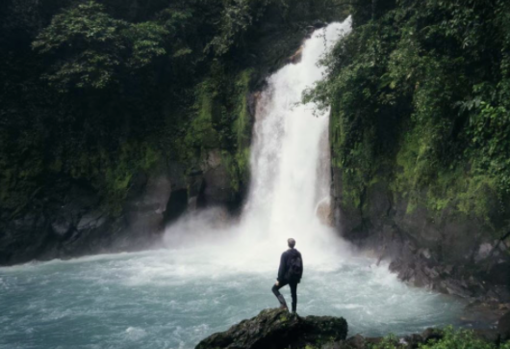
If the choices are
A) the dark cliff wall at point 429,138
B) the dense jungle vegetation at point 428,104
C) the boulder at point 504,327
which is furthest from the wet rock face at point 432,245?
the boulder at point 504,327

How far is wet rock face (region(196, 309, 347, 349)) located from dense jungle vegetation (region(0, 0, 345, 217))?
38.8ft

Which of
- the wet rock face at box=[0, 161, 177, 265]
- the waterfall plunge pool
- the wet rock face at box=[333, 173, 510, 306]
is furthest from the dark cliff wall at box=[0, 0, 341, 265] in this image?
the wet rock face at box=[333, 173, 510, 306]

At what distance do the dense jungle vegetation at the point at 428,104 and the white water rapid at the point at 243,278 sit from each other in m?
2.08

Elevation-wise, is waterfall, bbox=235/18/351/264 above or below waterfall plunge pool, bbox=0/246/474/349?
above

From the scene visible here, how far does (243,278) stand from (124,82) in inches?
432

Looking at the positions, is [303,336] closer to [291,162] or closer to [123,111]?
[291,162]

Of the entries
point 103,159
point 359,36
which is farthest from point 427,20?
point 103,159

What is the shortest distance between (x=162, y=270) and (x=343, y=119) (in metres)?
8.35

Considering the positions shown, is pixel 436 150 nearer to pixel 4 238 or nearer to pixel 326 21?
pixel 326 21

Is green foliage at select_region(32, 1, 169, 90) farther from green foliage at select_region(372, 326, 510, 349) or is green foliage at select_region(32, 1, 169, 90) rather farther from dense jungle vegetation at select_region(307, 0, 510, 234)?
green foliage at select_region(372, 326, 510, 349)

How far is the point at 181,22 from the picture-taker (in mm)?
19969

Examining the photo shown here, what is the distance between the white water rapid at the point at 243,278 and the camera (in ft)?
31.0

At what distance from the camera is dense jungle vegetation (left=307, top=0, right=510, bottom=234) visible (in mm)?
8758

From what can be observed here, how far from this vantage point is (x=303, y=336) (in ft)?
24.5
